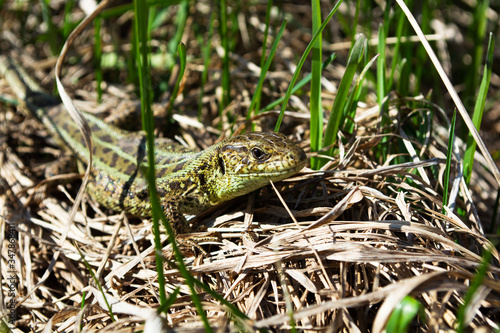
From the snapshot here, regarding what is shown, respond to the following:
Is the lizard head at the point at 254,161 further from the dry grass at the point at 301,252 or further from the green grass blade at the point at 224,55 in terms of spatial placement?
the green grass blade at the point at 224,55

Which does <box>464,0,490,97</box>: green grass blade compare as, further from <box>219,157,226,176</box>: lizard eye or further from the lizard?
<box>219,157,226,176</box>: lizard eye

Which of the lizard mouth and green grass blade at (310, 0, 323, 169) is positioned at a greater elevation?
green grass blade at (310, 0, 323, 169)

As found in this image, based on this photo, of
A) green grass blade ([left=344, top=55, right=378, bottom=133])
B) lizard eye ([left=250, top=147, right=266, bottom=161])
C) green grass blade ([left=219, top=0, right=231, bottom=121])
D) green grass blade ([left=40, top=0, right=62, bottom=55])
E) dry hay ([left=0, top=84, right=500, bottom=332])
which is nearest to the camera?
dry hay ([left=0, top=84, right=500, bottom=332])

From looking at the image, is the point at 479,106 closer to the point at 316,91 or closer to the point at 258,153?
the point at 316,91

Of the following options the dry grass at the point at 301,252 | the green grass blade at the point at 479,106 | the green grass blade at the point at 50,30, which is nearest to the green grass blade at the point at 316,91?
the dry grass at the point at 301,252

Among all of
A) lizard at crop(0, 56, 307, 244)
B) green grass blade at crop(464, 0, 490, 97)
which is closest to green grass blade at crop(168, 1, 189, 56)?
lizard at crop(0, 56, 307, 244)

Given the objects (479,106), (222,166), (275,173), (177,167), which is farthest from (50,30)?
(479,106)

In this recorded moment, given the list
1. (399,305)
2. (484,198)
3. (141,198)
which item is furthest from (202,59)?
(399,305)
